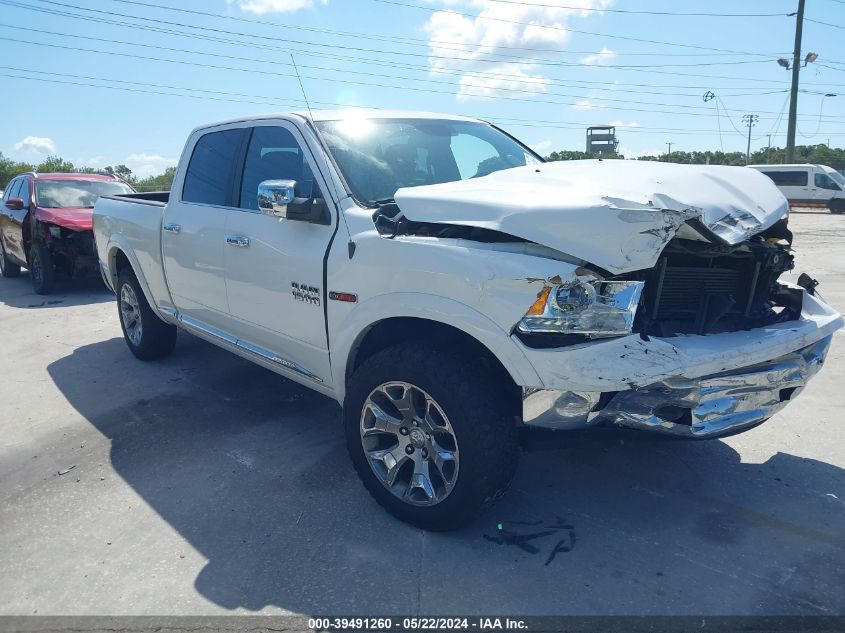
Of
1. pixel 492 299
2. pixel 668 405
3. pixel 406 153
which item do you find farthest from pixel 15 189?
pixel 668 405

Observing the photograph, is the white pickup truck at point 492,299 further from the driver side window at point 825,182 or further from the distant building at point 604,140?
the driver side window at point 825,182

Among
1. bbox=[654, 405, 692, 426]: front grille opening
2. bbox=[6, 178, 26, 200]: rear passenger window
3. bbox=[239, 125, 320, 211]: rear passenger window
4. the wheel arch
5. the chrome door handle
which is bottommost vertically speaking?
bbox=[654, 405, 692, 426]: front grille opening

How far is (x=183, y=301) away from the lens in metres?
4.80

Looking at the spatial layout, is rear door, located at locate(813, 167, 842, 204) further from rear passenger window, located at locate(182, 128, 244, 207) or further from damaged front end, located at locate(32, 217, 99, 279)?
rear passenger window, located at locate(182, 128, 244, 207)

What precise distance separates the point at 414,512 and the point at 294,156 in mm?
2135

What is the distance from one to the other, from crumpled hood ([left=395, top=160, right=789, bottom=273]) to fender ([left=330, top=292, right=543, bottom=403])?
1.20 feet

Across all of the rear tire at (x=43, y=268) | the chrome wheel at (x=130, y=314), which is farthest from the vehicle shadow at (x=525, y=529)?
the rear tire at (x=43, y=268)

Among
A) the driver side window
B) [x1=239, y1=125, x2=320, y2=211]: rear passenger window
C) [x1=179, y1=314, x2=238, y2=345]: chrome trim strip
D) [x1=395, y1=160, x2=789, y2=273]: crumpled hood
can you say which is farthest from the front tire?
the driver side window

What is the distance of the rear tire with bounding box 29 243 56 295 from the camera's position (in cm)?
935

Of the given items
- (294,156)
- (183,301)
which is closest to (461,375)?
(294,156)

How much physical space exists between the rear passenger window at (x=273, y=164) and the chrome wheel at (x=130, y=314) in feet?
7.27

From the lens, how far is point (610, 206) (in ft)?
8.22

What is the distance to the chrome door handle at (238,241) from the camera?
386 centimetres

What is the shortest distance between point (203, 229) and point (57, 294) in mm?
6662
